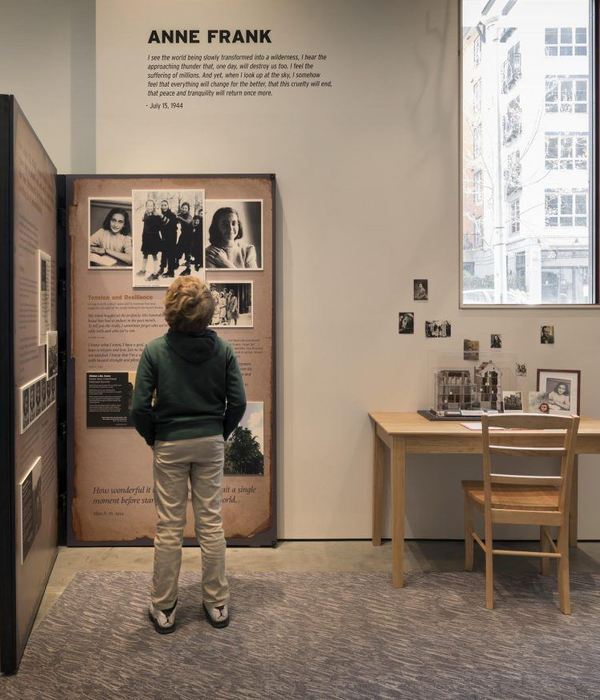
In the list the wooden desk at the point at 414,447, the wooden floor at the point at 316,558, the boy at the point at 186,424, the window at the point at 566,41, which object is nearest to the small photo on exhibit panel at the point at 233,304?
the boy at the point at 186,424

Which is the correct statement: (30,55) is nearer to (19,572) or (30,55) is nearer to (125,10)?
(125,10)

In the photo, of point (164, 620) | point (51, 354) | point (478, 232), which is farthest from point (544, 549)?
point (51, 354)

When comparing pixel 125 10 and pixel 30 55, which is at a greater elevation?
pixel 125 10

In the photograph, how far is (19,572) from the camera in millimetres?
2297

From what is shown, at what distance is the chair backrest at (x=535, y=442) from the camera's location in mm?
2641

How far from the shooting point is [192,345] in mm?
2400

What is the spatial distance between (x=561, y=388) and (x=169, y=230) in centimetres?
246

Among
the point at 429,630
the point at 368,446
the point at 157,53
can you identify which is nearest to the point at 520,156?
the point at 368,446

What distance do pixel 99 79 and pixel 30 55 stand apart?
44 centimetres

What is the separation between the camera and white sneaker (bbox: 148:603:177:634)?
246 cm

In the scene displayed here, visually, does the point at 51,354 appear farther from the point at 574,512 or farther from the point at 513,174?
the point at 574,512

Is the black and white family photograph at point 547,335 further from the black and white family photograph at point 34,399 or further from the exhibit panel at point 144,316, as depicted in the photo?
the black and white family photograph at point 34,399

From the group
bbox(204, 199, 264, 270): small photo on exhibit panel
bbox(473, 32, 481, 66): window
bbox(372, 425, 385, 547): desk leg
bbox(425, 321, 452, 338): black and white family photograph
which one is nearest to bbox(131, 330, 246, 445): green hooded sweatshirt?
bbox(204, 199, 264, 270): small photo on exhibit panel

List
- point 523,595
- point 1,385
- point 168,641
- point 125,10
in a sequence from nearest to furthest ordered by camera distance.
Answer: point 1,385
point 168,641
point 523,595
point 125,10
